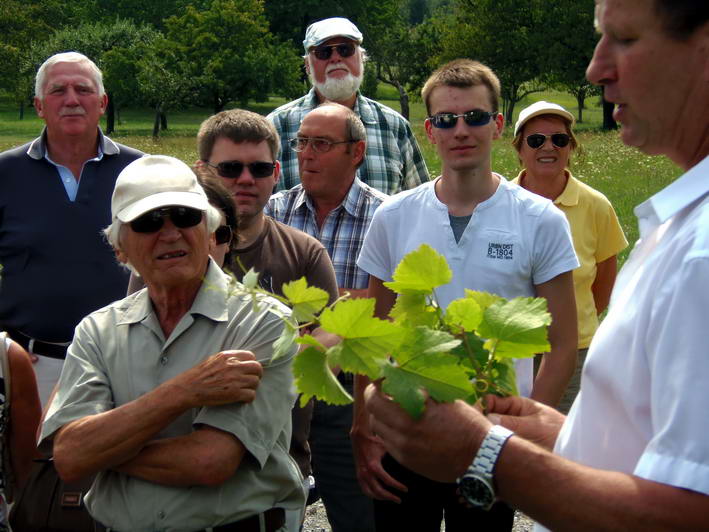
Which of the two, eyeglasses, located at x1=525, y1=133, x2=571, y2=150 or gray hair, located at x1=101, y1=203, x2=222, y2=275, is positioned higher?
eyeglasses, located at x1=525, y1=133, x2=571, y2=150

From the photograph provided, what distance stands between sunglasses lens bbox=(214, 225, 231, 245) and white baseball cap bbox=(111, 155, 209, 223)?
378mm

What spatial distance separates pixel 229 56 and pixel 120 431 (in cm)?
5615

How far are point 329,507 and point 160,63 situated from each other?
2109 inches

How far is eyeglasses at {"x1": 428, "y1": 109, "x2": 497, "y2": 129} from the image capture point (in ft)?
12.5

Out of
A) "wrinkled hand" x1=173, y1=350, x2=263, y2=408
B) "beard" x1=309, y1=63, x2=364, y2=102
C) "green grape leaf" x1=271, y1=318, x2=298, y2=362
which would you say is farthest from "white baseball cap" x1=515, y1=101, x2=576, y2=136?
"green grape leaf" x1=271, y1=318, x2=298, y2=362

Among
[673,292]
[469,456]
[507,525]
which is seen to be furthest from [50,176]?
[673,292]

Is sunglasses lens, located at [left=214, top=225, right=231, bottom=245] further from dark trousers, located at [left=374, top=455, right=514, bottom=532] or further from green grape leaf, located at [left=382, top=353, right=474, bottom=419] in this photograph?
green grape leaf, located at [left=382, top=353, right=474, bottom=419]

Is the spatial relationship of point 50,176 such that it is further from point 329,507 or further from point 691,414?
point 691,414

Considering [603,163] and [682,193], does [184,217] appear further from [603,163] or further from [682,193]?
[603,163]

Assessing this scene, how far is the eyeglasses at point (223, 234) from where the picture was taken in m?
3.48

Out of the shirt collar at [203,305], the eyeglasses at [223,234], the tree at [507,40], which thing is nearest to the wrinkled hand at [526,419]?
the shirt collar at [203,305]

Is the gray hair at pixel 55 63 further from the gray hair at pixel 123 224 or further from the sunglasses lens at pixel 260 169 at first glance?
the gray hair at pixel 123 224

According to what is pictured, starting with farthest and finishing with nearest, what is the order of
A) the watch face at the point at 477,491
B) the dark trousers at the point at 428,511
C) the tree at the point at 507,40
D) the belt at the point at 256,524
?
the tree at the point at 507,40
the dark trousers at the point at 428,511
the belt at the point at 256,524
the watch face at the point at 477,491

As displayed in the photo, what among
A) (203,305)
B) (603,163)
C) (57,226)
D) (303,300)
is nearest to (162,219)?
(203,305)
